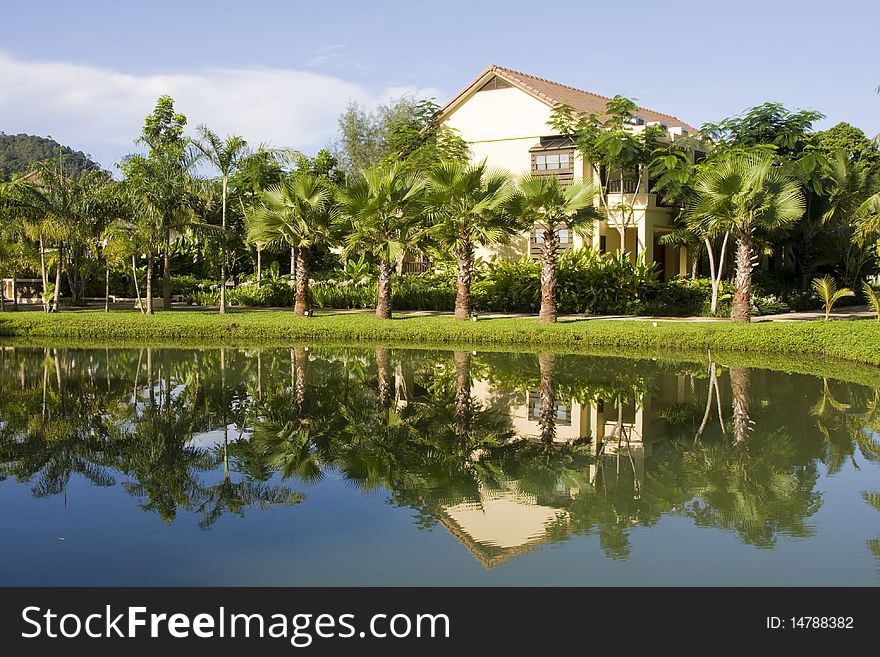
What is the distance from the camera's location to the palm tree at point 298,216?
26766 millimetres

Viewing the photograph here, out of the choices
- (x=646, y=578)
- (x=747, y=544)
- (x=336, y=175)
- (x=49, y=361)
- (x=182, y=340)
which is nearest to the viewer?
(x=646, y=578)

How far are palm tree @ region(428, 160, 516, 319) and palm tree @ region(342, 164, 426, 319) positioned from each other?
2.33ft

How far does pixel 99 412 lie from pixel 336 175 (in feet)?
80.6

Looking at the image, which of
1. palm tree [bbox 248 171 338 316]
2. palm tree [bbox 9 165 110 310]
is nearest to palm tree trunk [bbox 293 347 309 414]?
palm tree [bbox 248 171 338 316]

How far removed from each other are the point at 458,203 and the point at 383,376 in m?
9.23

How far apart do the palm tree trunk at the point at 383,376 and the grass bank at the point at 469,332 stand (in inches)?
93.7

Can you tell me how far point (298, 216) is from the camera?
26625mm

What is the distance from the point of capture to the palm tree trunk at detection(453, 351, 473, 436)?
12.7 meters

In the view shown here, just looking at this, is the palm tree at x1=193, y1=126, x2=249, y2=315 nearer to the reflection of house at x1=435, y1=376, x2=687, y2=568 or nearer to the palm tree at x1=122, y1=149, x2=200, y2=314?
the palm tree at x1=122, y1=149, x2=200, y2=314

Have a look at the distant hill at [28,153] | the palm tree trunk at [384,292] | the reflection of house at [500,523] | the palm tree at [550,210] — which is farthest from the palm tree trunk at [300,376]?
the distant hill at [28,153]
